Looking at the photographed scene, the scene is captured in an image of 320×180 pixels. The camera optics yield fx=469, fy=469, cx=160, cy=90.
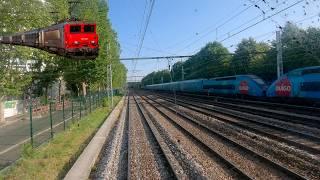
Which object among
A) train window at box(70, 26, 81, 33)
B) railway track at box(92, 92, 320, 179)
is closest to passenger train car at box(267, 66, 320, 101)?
railway track at box(92, 92, 320, 179)

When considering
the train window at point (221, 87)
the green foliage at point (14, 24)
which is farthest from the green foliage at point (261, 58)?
the green foliage at point (14, 24)

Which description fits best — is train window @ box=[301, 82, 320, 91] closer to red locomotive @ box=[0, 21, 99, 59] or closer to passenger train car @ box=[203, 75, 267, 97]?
passenger train car @ box=[203, 75, 267, 97]

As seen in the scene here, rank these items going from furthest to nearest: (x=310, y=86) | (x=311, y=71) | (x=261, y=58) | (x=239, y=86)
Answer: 1. (x=261, y=58)
2. (x=239, y=86)
3. (x=311, y=71)
4. (x=310, y=86)

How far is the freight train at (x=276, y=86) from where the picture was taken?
1346 inches

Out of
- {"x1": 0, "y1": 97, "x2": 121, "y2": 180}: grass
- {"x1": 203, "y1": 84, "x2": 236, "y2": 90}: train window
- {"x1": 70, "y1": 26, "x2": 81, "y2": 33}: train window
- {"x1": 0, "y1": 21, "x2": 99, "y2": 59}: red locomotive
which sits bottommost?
{"x1": 0, "y1": 97, "x2": 121, "y2": 180}: grass

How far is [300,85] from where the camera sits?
35.9 m

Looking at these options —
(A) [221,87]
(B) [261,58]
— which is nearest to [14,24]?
(A) [221,87]

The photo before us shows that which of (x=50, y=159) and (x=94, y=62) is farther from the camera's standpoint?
(x=94, y=62)

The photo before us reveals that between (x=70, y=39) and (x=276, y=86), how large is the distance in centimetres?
2017

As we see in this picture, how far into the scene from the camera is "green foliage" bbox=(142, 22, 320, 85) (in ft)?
168

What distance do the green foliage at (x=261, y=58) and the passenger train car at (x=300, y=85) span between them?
2671 mm

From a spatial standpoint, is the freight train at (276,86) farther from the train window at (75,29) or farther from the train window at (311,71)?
the train window at (75,29)

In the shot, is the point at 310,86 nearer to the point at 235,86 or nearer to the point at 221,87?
the point at 235,86

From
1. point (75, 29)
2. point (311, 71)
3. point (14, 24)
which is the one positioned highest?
point (14, 24)
